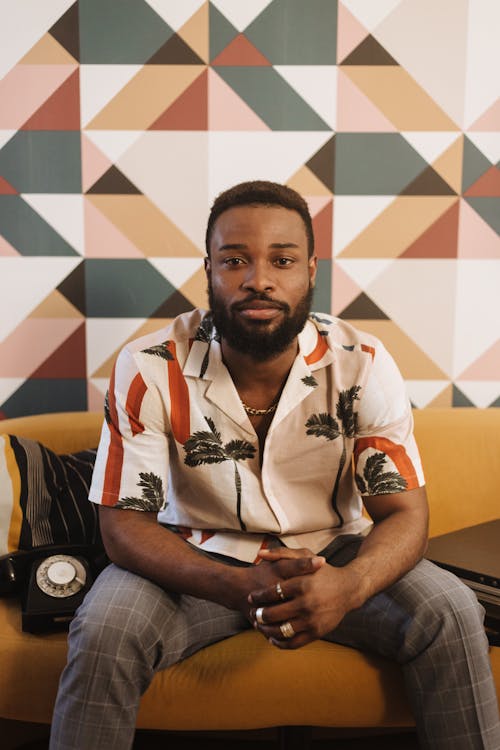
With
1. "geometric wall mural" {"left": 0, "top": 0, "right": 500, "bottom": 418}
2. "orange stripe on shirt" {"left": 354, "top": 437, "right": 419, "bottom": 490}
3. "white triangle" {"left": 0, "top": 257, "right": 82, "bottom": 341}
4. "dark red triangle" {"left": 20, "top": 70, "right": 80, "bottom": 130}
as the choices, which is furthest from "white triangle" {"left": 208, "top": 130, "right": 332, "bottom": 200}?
"orange stripe on shirt" {"left": 354, "top": 437, "right": 419, "bottom": 490}

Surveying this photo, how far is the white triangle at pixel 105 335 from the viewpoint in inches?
85.8

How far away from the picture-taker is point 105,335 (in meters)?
2.18

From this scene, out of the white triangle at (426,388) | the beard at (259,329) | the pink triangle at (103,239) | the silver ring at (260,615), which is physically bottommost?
the silver ring at (260,615)

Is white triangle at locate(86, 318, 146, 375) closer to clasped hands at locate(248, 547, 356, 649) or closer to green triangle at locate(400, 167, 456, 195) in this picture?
green triangle at locate(400, 167, 456, 195)

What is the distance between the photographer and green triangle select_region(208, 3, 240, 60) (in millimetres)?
2066

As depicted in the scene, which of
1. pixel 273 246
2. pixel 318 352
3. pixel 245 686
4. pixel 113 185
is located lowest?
pixel 245 686

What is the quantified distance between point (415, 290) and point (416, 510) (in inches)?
37.0

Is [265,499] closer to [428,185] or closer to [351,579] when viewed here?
[351,579]

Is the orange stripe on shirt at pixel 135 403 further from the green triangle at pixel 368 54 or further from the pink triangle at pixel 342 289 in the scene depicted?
the green triangle at pixel 368 54

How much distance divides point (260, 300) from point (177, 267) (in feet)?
2.45

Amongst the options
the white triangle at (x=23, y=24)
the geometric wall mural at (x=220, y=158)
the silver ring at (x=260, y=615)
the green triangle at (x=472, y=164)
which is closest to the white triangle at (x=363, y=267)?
the geometric wall mural at (x=220, y=158)

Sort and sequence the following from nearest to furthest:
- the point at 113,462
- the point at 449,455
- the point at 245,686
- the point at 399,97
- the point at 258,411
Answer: the point at 245,686
the point at 113,462
the point at 258,411
the point at 449,455
the point at 399,97

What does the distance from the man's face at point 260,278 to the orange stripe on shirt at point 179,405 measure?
14 cm

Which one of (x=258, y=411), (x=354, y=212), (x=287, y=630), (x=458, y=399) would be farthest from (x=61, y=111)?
(x=287, y=630)
